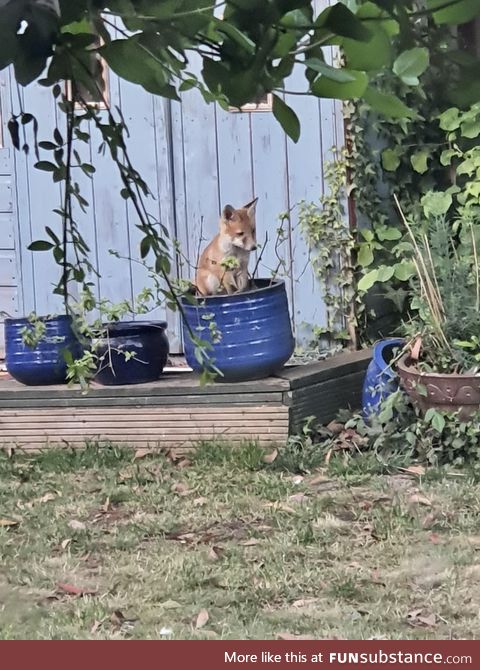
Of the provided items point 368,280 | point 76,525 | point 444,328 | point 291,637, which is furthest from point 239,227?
point 291,637

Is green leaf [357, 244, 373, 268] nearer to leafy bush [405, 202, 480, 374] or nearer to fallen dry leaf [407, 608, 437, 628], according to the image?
leafy bush [405, 202, 480, 374]

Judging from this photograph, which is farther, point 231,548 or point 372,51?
point 231,548

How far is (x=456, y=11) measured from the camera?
758 mm

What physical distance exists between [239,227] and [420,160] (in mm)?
1201

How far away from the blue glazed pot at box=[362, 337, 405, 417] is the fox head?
85cm

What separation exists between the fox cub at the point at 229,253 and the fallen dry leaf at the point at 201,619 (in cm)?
215

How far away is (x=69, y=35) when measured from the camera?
819mm

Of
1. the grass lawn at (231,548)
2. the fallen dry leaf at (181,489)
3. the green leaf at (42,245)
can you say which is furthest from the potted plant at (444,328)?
the green leaf at (42,245)

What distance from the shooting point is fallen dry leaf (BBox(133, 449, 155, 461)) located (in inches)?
181

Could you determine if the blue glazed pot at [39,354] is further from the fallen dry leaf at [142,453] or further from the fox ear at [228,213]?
the fox ear at [228,213]

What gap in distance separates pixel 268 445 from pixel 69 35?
3832 millimetres

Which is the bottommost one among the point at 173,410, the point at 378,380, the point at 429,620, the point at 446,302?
the point at 429,620

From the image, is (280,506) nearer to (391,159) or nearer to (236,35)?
(391,159)
